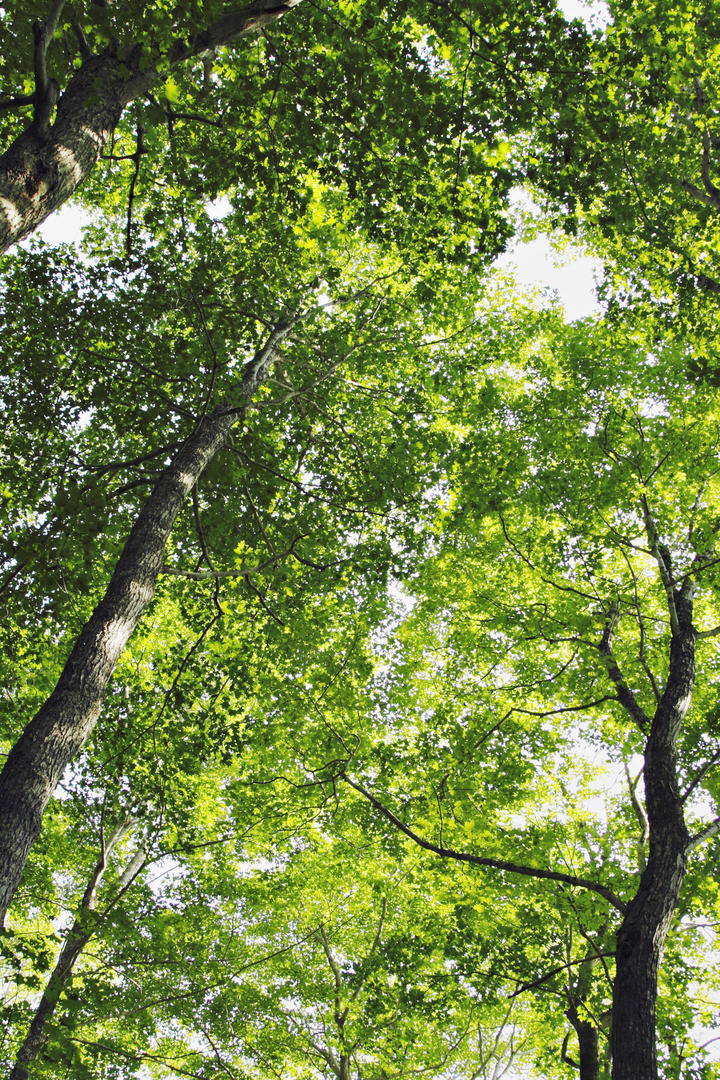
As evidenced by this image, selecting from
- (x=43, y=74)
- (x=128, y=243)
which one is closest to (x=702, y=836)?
(x=43, y=74)

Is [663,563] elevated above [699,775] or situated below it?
above

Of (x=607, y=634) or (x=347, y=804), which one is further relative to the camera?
(x=347, y=804)

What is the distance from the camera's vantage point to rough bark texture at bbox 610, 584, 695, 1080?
502cm

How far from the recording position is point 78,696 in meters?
4.52

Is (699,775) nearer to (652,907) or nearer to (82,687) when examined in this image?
(652,907)

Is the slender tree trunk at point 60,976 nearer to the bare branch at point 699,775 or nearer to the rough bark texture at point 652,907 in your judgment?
the rough bark texture at point 652,907

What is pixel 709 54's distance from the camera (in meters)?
8.48

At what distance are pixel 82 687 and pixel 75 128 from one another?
4.19 metres

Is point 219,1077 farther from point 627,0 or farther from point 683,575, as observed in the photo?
point 627,0

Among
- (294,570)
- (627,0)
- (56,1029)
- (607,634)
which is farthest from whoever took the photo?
(294,570)

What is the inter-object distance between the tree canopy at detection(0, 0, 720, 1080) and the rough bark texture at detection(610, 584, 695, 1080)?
3 centimetres

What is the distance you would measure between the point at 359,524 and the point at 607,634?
418 cm

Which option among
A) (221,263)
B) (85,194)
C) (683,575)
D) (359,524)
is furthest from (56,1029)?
(85,194)

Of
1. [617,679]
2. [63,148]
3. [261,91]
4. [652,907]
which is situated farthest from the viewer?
[617,679]
